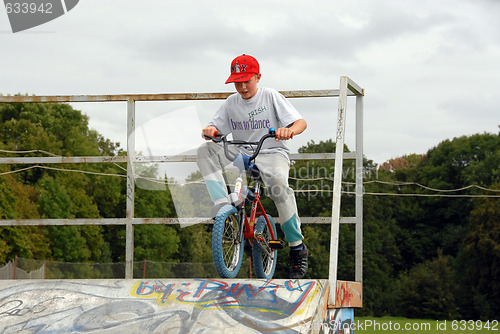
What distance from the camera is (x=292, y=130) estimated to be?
427 cm

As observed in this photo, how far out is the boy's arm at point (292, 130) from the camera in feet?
13.7

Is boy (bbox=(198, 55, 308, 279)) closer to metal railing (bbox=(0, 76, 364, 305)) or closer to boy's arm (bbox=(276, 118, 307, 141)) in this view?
boy's arm (bbox=(276, 118, 307, 141))

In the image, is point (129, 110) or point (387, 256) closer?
point (129, 110)

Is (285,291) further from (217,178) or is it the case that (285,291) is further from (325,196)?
(325,196)

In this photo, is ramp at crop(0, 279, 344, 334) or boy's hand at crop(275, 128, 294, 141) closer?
ramp at crop(0, 279, 344, 334)

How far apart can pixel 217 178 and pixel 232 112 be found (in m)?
0.56

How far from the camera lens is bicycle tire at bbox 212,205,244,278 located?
403cm

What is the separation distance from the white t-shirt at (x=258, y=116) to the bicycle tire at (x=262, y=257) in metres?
0.57

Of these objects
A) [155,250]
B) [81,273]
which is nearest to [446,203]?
[155,250]

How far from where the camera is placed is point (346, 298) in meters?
4.20

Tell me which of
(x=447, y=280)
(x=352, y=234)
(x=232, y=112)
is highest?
(x=232, y=112)

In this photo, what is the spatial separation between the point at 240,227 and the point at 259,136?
70 cm

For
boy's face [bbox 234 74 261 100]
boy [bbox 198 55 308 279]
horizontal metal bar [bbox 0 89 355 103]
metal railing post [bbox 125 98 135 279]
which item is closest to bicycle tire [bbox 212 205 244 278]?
boy [bbox 198 55 308 279]

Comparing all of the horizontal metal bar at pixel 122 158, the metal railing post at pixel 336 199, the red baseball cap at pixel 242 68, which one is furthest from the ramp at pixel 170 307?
the red baseball cap at pixel 242 68
